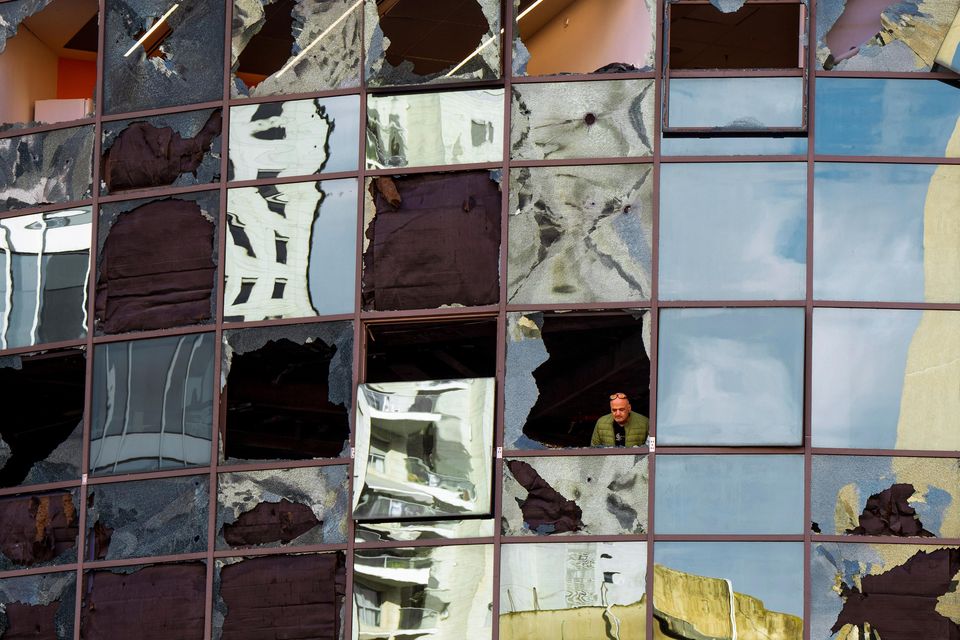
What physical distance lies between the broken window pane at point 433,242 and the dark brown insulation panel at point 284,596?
8.93ft

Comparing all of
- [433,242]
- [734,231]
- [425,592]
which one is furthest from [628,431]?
[433,242]

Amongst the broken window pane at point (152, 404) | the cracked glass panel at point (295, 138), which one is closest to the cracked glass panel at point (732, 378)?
the cracked glass panel at point (295, 138)

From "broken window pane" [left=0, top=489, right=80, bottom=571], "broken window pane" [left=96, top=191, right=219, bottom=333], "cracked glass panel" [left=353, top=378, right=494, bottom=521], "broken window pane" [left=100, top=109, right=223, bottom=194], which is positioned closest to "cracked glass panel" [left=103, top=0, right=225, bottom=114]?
"broken window pane" [left=100, top=109, right=223, bottom=194]

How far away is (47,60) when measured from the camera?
72.9 ft

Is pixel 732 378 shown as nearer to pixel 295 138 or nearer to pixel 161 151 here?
pixel 295 138

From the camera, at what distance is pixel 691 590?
1747 cm

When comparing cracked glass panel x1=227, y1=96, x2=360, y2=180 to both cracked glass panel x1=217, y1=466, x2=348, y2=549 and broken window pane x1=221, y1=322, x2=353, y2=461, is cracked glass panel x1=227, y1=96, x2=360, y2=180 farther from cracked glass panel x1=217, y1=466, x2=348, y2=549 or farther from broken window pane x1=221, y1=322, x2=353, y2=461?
cracked glass panel x1=217, y1=466, x2=348, y2=549

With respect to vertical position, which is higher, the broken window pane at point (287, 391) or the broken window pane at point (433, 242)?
the broken window pane at point (433, 242)

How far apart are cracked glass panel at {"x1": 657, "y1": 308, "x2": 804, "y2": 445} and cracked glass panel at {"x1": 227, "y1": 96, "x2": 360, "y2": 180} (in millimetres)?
3949

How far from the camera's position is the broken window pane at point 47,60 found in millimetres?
20781

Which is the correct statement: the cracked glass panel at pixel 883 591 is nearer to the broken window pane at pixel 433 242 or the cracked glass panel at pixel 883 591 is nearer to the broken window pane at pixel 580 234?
the broken window pane at pixel 580 234

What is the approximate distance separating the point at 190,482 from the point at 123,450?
89 cm

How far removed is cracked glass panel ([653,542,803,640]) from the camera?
17.3 meters

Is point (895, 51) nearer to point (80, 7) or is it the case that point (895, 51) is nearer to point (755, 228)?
point (755, 228)
